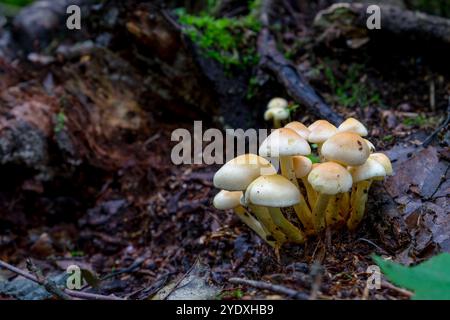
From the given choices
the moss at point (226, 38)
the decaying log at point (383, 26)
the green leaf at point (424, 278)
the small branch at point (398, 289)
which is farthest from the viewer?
the moss at point (226, 38)

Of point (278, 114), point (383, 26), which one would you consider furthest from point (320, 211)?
point (383, 26)

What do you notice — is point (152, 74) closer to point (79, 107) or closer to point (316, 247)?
point (79, 107)

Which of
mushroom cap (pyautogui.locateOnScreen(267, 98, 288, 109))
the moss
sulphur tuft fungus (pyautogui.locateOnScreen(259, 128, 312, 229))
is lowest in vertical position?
mushroom cap (pyautogui.locateOnScreen(267, 98, 288, 109))

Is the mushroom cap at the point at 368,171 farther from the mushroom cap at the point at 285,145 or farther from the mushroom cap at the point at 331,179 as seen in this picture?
the mushroom cap at the point at 285,145

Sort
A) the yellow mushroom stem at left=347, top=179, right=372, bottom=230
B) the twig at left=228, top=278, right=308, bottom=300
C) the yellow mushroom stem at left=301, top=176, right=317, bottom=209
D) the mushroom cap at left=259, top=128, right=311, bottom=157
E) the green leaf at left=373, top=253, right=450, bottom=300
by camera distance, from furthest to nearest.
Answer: the yellow mushroom stem at left=301, top=176, right=317, bottom=209 → the yellow mushroom stem at left=347, top=179, right=372, bottom=230 → the mushroom cap at left=259, top=128, right=311, bottom=157 → the twig at left=228, top=278, right=308, bottom=300 → the green leaf at left=373, top=253, right=450, bottom=300

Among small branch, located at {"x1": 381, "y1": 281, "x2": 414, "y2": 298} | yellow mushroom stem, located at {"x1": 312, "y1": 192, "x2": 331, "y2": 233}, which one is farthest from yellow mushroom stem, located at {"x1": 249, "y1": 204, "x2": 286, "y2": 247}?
small branch, located at {"x1": 381, "y1": 281, "x2": 414, "y2": 298}

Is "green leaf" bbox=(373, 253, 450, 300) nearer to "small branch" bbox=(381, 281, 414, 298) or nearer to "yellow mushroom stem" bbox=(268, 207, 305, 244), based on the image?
"small branch" bbox=(381, 281, 414, 298)

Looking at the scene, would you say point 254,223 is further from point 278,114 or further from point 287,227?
point 278,114

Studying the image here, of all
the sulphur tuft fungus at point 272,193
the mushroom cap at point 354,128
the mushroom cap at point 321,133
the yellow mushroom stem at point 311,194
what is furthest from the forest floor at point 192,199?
the mushroom cap at point 321,133
